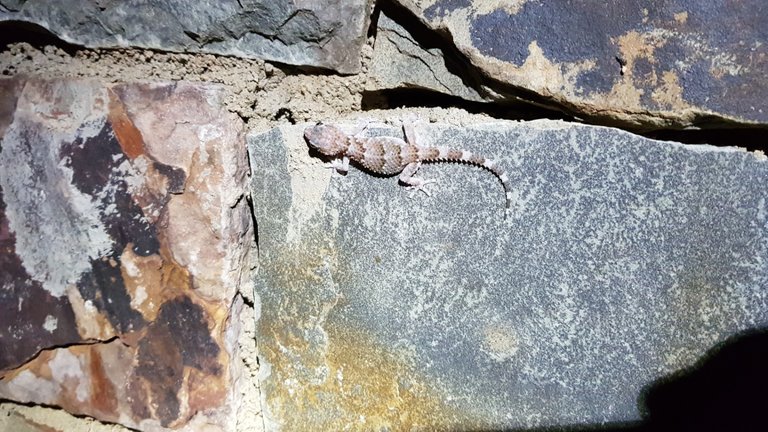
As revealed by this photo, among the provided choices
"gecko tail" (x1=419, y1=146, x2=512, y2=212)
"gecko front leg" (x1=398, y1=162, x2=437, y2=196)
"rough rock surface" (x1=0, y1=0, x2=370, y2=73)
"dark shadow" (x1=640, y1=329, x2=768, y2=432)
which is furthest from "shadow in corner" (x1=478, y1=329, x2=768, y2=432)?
"rough rock surface" (x1=0, y1=0, x2=370, y2=73)

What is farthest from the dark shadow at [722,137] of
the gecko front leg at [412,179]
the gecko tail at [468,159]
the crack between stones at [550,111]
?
the gecko front leg at [412,179]

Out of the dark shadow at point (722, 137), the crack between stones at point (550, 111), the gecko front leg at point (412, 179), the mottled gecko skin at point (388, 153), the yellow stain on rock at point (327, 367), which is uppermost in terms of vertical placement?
the crack between stones at point (550, 111)

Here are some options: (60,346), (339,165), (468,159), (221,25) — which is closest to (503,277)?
(468,159)

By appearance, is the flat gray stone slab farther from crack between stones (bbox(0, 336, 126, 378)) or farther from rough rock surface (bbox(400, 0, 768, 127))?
crack between stones (bbox(0, 336, 126, 378))

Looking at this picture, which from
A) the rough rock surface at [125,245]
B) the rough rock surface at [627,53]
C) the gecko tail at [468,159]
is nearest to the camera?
the rough rock surface at [627,53]

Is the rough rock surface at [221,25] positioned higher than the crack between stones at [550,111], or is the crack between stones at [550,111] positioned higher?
the rough rock surface at [221,25]

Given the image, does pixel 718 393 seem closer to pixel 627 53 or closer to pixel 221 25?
pixel 627 53

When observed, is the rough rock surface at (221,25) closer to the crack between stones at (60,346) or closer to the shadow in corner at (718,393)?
the crack between stones at (60,346)

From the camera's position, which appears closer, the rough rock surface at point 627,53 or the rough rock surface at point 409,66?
the rough rock surface at point 627,53
